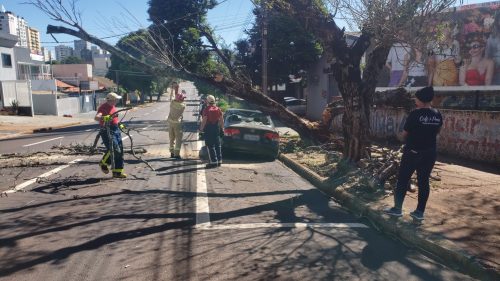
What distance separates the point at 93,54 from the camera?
122 m

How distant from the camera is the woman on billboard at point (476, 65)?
17.2 meters

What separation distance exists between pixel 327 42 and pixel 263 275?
594 centimetres

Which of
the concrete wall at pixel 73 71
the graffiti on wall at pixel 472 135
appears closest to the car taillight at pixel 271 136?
the graffiti on wall at pixel 472 135

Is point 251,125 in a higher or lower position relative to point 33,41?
lower

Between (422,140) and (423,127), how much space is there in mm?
178

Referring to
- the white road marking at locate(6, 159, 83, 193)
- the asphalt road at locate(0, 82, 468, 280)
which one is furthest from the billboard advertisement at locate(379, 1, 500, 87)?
the white road marking at locate(6, 159, 83, 193)

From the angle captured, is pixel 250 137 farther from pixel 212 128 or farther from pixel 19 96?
pixel 19 96

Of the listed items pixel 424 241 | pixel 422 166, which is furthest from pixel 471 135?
pixel 424 241

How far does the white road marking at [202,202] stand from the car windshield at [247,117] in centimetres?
276

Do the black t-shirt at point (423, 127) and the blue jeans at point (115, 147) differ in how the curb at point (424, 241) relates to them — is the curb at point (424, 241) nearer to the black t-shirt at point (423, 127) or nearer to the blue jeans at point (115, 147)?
the black t-shirt at point (423, 127)

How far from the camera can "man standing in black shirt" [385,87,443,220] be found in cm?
533

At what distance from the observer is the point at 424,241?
4828 millimetres

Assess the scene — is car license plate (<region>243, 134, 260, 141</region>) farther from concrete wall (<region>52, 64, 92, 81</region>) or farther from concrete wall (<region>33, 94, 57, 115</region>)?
concrete wall (<region>52, 64, 92, 81</region>)

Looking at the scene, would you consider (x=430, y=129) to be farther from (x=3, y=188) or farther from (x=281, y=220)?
(x=3, y=188)
